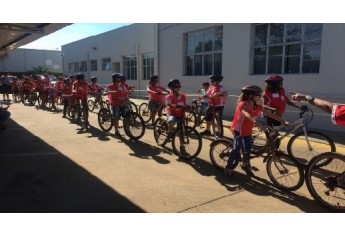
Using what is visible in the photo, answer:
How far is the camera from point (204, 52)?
15.0 m

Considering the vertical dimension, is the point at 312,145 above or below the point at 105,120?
above

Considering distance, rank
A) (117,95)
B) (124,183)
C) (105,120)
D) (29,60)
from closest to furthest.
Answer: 1. (124,183)
2. (117,95)
3. (105,120)
4. (29,60)

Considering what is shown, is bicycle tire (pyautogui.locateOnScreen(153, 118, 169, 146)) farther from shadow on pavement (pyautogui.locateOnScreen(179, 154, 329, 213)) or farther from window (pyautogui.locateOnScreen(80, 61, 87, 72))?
window (pyautogui.locateOnScreen(80, 61, 87, 72))

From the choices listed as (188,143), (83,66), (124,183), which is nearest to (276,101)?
(188,143)

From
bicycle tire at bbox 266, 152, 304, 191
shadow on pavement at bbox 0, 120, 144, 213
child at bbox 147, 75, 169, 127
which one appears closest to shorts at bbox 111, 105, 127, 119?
child at bbox 147, 75, 169, 127

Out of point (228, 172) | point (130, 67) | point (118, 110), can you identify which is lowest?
point (228, 172)

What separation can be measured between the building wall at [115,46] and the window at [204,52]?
6.23 metres

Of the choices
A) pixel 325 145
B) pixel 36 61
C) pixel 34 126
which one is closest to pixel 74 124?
pixel 34 126

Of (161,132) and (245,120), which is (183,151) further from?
(245,120)

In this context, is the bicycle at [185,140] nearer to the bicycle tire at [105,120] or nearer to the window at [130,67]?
the bicycle tire at [105,120]

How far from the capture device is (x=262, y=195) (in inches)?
186

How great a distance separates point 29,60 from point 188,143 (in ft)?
203

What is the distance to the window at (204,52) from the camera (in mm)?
14242

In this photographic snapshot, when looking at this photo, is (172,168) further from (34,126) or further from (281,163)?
(34,126)
